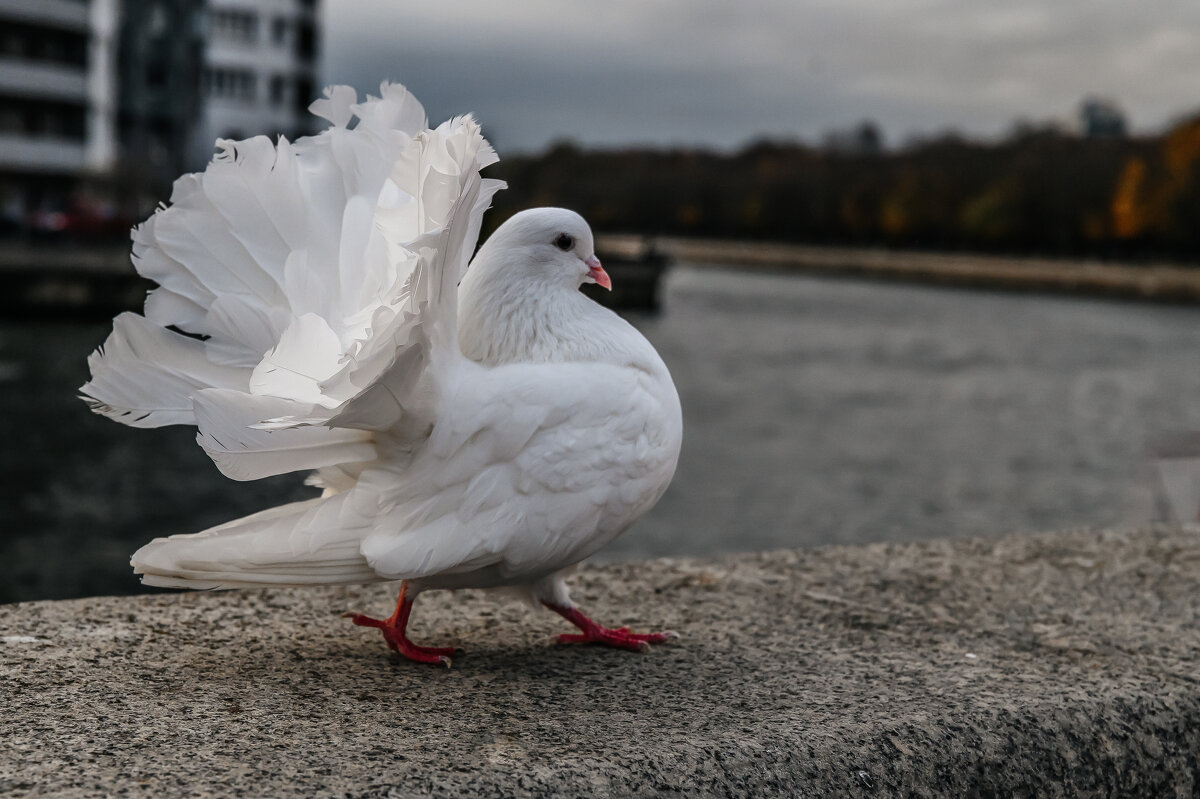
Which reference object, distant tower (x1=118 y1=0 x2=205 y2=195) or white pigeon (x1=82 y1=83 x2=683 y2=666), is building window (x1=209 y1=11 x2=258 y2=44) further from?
white pigeon (x1=82 y1=83 x2=683 y2=666)

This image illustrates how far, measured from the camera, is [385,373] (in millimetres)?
2719

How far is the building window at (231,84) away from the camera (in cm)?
7575

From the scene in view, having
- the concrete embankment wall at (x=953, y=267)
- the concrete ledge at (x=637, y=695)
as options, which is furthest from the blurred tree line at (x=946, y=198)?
the concrete ledge at (x=637, y=695)

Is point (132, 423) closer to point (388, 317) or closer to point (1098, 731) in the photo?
point (388, 317)

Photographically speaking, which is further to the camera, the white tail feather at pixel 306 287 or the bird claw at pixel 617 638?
the bird claw at pixel 617 638

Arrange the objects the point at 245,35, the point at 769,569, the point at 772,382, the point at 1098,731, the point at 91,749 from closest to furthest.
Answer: the point at 91,749
the point at 1098,731
the point at 769,569
the point at 772,382
the point at 245,35

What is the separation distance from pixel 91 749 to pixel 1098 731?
7.65 ft

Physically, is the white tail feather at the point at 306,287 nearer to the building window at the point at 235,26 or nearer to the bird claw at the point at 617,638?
the bird claw at the point at 617,638

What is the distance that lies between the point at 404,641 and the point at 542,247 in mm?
1148

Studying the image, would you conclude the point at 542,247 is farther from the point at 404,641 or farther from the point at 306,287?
the point at 404,641

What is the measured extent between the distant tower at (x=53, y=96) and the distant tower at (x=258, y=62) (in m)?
11.8

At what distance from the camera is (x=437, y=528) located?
293 centimetres

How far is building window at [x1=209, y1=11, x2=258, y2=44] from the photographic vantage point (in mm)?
76562

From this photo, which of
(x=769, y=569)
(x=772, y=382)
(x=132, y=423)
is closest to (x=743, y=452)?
(x=772, y=382)
